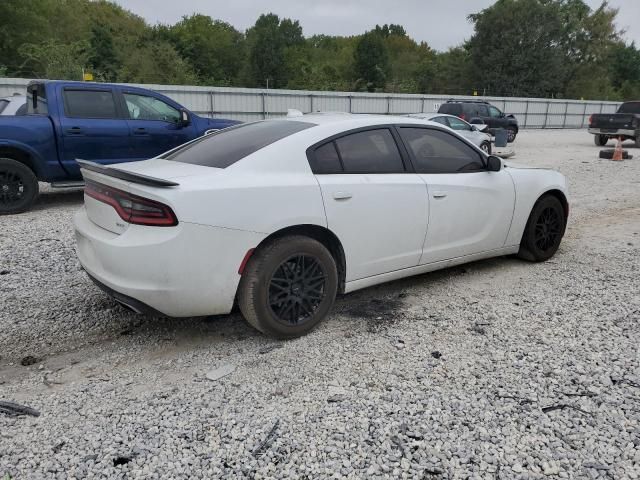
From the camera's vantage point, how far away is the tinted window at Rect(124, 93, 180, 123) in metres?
8.51

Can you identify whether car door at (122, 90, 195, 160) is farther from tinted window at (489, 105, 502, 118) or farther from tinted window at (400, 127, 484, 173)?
tinted window at (489, 105, 502, 118)

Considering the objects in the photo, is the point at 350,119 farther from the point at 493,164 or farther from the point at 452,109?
the point at 452,109

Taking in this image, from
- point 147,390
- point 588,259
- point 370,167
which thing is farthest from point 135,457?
point 588,259

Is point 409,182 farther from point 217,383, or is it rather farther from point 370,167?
point 217,383

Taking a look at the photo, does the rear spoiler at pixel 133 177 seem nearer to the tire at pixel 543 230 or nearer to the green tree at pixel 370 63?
the tire at pixel 543 230

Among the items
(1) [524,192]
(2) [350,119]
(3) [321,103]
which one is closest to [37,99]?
(2) [350,119]

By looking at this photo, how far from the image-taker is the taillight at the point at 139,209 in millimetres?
3061

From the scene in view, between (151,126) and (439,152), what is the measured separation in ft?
18.5

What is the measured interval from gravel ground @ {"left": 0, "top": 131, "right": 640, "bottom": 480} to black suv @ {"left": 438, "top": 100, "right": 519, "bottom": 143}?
18258 mm

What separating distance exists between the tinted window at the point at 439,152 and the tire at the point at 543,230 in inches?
38.3

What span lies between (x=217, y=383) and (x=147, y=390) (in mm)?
397

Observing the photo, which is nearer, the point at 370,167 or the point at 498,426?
the point at 498,426

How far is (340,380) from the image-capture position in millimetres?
3143

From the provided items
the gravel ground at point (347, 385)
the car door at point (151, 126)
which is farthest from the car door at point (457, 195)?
the car door at point (151, 126)
